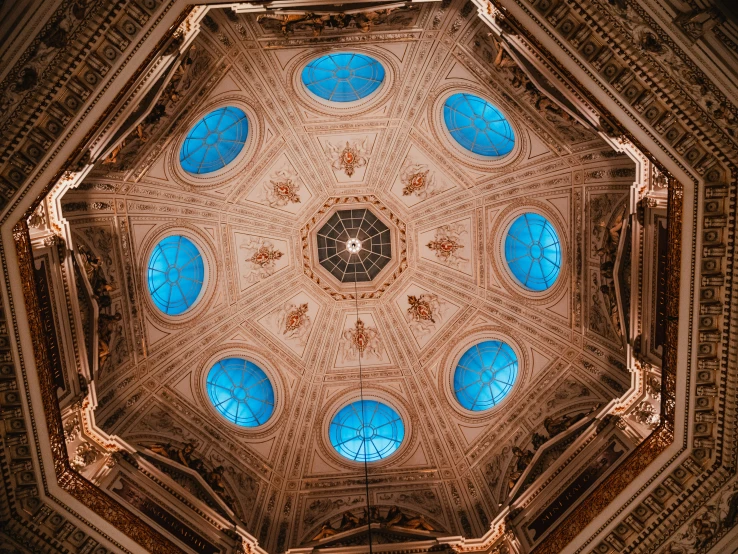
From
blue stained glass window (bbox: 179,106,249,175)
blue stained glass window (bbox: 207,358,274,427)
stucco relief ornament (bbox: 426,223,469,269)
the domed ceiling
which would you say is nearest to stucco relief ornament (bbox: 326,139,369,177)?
the domed ceiling

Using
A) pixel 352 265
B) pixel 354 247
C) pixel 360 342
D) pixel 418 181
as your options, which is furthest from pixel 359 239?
pixel 360 342

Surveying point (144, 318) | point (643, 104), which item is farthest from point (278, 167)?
point (643, 104)

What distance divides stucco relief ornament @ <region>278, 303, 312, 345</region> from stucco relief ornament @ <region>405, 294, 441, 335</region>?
262cm

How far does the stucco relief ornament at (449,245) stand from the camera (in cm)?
1841

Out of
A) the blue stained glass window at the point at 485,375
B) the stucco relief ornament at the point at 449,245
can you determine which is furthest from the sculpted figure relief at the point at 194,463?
the stucco relief ornament at the point at 449,245

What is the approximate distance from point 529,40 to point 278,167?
8.69 m

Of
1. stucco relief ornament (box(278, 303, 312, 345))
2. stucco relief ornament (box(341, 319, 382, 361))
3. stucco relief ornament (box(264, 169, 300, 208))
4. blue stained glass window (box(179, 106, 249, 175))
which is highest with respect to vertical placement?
stucco relief ornament (box(264, 169, 300, 208))

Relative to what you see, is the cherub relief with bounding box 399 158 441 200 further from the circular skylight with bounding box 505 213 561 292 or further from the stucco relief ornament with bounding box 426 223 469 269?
the circular skylight with bounding box 505 213 561 292

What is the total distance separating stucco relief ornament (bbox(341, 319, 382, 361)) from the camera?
18.8 meters

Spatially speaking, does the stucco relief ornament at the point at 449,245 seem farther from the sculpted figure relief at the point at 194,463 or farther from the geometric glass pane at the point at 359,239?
the sculpted figure relief at the point at 194,463

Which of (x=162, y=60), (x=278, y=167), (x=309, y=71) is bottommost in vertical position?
(x=162, y=60)

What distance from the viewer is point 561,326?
16500 millimetres

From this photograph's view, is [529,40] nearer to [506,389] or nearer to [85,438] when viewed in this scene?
[506,389]

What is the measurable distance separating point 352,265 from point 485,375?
4546 millimetres
